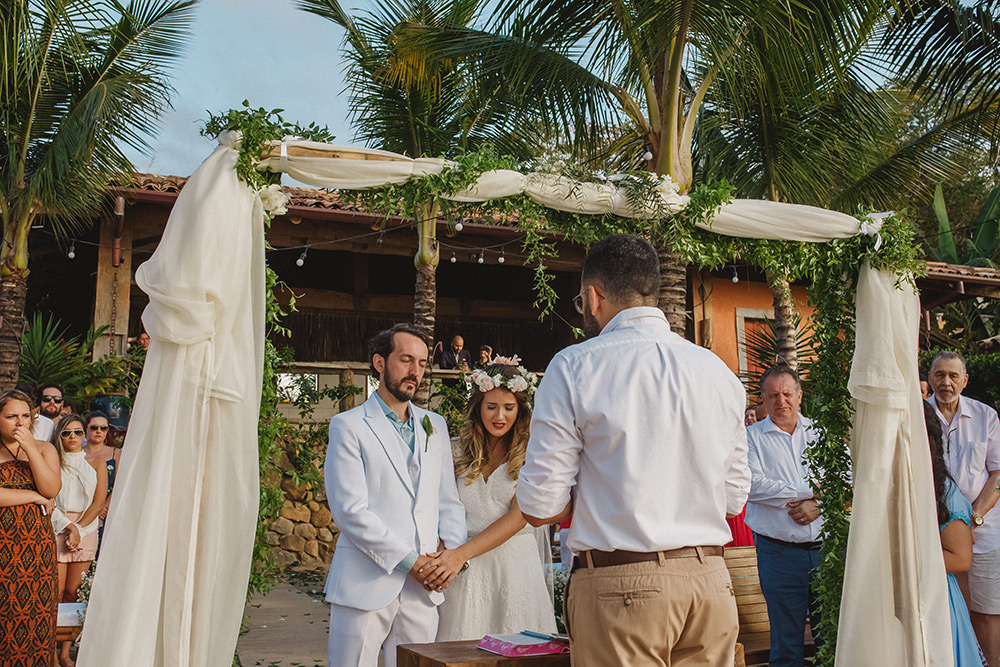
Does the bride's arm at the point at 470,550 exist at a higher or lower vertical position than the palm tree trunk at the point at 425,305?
lower

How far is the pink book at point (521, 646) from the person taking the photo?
310cm

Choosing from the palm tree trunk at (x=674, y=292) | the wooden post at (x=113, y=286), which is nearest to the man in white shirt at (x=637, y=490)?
the palm tree trunk at (x=674, y=292)

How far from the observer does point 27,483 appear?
490 centimetres

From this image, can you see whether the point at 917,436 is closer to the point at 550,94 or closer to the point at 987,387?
the point at 550,94

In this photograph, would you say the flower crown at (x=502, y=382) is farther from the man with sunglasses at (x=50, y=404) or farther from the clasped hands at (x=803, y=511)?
the man with sunglasses at (x=50, y=404)

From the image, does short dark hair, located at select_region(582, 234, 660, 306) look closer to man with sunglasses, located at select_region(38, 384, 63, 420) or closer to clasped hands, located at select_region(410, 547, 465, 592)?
clasped hands, located at select_region(410, 547, 465, 592)

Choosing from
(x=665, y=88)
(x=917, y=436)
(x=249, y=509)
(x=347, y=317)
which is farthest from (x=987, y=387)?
(x=249, y=509)

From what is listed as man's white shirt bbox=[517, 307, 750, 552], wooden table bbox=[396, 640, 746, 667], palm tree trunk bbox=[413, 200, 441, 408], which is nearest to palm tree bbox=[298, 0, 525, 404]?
palm tree trunk bbox=[413, 200, 441, 408]

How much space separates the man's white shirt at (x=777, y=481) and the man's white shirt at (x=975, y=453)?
953mm

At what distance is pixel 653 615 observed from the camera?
259cm

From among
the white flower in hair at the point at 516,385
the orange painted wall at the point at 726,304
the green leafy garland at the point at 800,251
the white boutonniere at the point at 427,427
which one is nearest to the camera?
the white boutonniere at the point at 427,427

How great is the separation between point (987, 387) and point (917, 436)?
777 centimetres

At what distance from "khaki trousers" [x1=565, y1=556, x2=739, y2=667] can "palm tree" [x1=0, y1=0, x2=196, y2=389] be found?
8.82 metres

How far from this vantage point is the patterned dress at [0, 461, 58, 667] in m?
4.75
